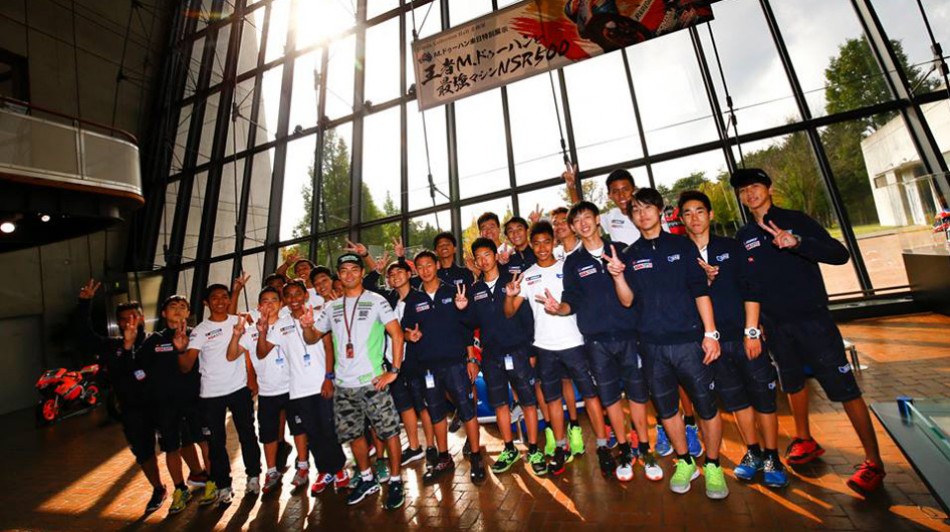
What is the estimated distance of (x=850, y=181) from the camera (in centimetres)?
536

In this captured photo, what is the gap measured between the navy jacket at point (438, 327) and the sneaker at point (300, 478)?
4.49 ft

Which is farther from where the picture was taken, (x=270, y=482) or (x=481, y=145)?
(x=481, y=145)

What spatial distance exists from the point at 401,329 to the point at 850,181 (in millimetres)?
6536

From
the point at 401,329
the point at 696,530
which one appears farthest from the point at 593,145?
the point at 696,530

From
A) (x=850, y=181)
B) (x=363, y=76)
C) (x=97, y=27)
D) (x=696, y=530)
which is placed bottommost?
(x=696, y=530)

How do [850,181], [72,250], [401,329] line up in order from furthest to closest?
1. [72,250]
2. [850,181]
3. [401,329]

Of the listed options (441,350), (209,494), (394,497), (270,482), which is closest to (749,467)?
(441,350)

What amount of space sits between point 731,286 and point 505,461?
6.33 feet

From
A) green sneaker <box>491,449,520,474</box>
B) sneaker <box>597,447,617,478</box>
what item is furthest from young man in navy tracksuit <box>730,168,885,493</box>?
green sneaker <box>491,449,520,474</box>

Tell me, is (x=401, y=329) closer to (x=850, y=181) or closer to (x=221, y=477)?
(x=221, y=477)

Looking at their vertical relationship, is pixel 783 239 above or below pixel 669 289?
above

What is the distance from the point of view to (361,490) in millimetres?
2723

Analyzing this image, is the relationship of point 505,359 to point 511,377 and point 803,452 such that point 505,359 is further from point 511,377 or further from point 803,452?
point 803,452

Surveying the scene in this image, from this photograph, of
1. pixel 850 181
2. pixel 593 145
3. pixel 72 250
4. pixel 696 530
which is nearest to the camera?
pixel 696 530
